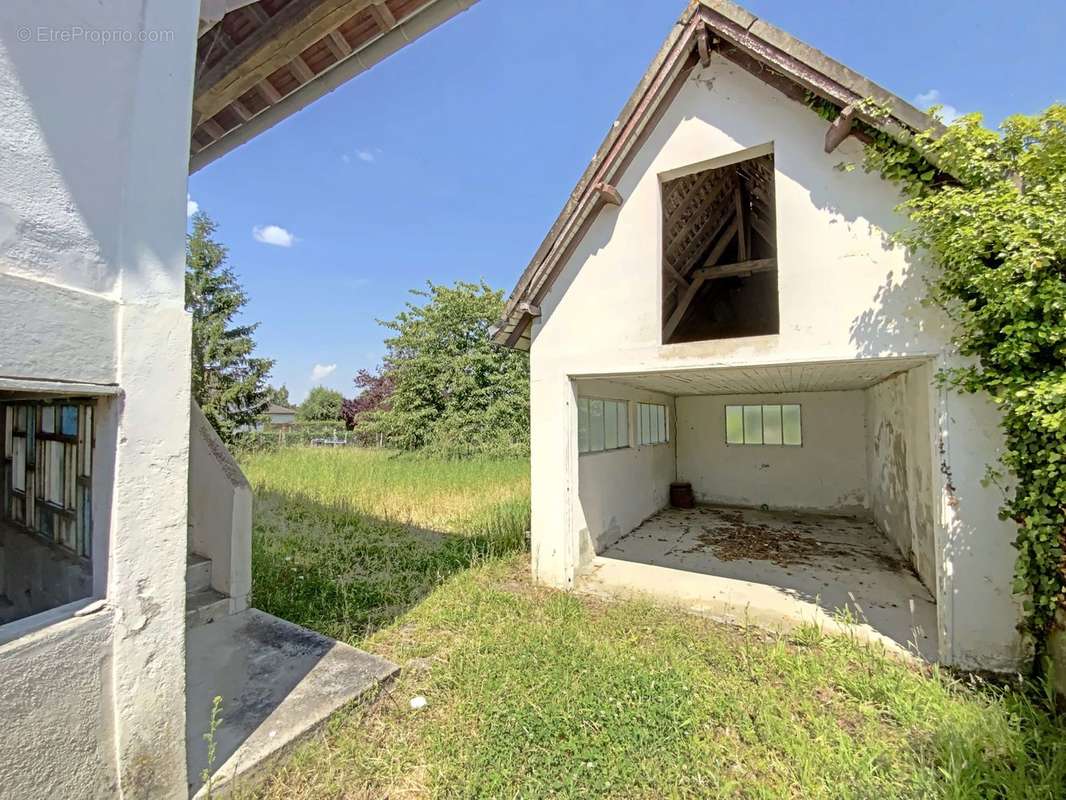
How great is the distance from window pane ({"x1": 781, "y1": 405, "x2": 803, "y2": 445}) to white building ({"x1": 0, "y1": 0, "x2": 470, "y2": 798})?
10.6 metres

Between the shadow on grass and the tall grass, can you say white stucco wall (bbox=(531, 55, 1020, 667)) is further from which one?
the tall grass

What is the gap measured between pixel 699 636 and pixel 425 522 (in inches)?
247

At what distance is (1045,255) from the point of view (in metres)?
3.09

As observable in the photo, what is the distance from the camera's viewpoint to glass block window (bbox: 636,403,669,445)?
9.05 m

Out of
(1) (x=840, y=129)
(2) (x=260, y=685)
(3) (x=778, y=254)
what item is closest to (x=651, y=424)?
(3) (x=778, y=254)

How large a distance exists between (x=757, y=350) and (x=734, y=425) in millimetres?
6903

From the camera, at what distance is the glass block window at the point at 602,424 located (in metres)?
6.74

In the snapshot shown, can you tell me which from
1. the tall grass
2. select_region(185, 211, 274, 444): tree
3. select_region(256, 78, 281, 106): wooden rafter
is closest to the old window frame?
the tall grass

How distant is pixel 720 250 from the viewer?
28.9 ft

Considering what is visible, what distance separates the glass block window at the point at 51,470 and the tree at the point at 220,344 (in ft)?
58.1

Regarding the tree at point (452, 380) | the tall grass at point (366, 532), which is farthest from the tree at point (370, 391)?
the tall grass at point (366, 532)

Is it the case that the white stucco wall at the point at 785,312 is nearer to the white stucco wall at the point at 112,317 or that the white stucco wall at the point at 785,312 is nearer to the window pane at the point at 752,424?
the white stucco wall at the point at 112,317

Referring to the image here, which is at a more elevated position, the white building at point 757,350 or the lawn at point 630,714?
the white building at point 757,350

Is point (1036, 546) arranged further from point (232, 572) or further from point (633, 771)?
point (232, 572)
